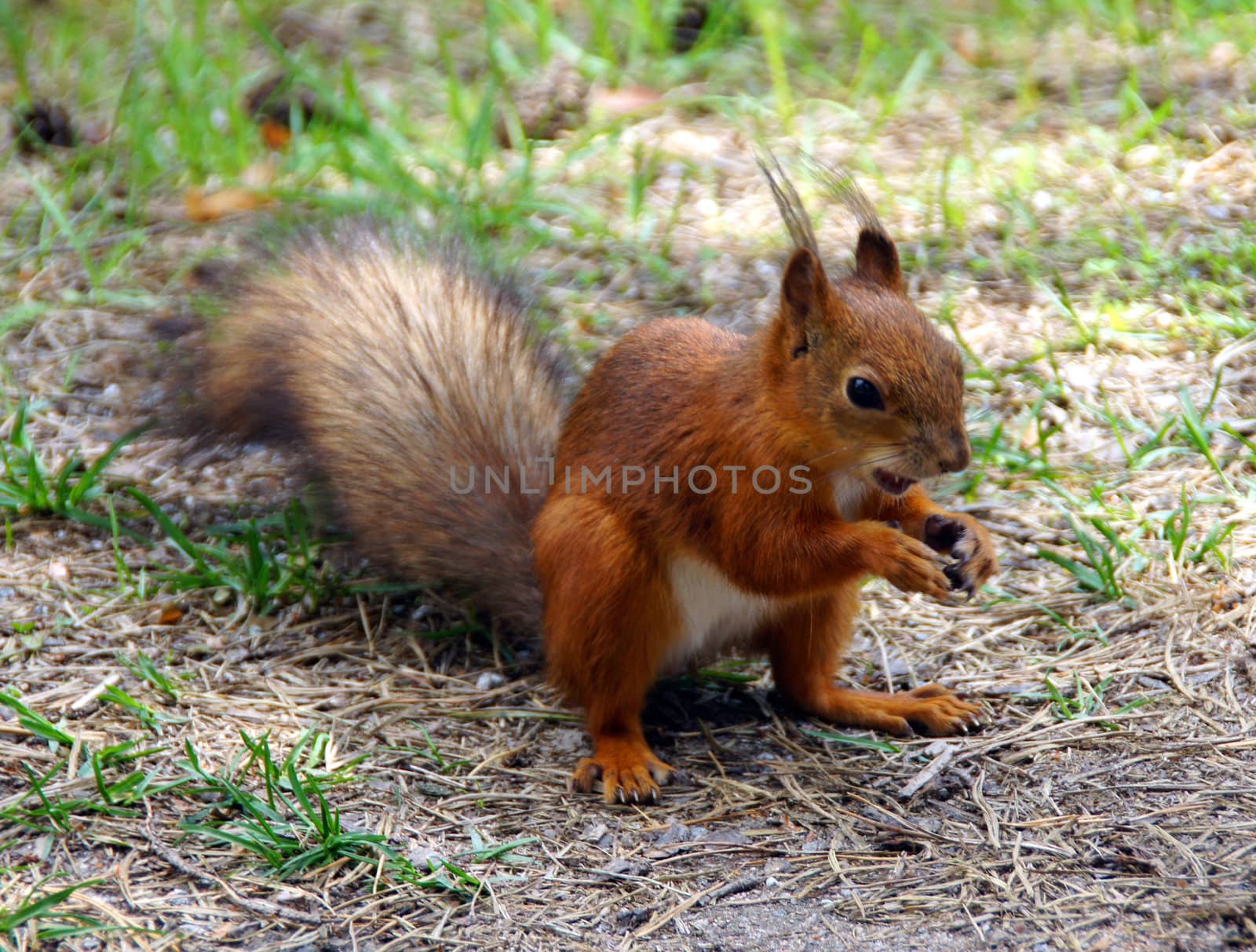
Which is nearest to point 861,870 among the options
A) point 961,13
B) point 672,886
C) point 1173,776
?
point 672,886

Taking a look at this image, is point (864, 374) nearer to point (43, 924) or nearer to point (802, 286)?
point (802, 286)

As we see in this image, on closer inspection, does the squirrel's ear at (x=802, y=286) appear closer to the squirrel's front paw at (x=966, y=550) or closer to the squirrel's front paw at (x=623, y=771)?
the squirrel's front paw at (x=966, y=550)

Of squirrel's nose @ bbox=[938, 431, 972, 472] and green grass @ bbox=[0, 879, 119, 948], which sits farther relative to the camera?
squirrel's nose @ bbox=[938, 431, 972, 472]

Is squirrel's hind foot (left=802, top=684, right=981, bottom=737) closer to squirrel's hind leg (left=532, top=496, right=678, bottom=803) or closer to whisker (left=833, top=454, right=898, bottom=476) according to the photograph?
→ squirrel's hind leg (left=532, top=496, right=678, bottom=803)

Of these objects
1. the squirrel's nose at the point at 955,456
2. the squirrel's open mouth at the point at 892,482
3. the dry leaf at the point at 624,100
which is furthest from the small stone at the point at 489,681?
the dry leaf at the point at 624,100

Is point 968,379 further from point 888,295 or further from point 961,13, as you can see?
point 961,13

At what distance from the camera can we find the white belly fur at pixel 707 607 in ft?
7.15

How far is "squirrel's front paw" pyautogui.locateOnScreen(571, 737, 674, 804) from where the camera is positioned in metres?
2.14

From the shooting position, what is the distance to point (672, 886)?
1.91m

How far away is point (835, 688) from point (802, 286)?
78 cm

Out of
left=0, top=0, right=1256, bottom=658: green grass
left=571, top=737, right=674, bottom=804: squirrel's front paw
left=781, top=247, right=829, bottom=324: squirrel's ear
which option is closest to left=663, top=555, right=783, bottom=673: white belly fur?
left=571, top=737, right=674, bottom=804: squirrel's front paw

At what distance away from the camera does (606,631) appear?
2.16 metres

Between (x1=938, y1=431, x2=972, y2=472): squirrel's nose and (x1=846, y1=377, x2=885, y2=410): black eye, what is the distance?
11 cm

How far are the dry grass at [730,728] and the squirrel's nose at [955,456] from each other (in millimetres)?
553
